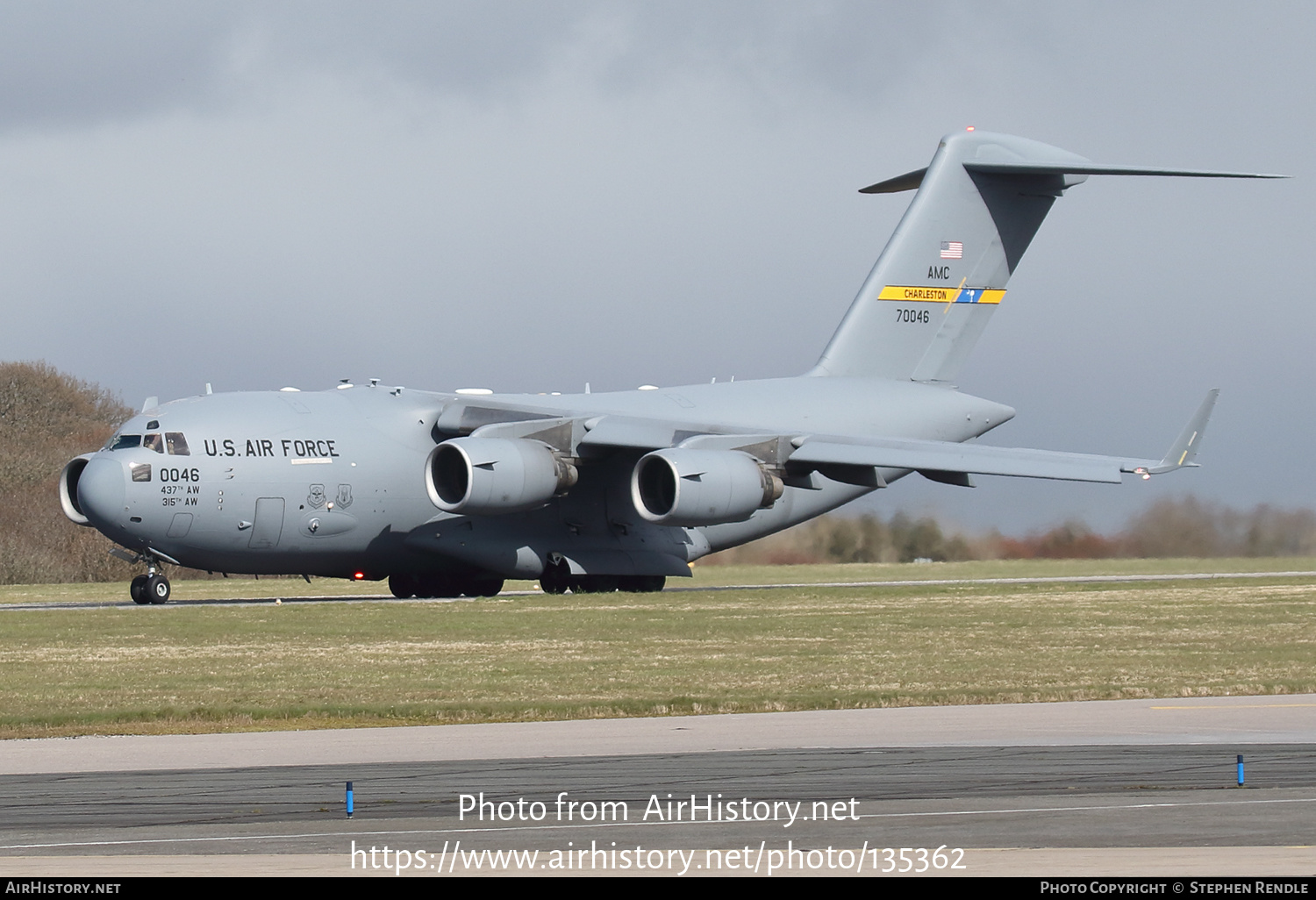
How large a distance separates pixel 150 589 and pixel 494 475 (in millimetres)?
5598

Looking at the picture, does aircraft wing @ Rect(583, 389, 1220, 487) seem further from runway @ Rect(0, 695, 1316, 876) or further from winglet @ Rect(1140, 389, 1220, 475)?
runway @ Rect(0, 695, 1316, 876)

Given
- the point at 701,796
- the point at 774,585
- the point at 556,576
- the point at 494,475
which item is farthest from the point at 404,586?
the point at 701,796

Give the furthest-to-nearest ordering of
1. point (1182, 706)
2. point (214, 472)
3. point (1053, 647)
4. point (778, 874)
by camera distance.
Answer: point (214, 472) < point (1053, 647) < point (1182, 706) < point (778, 874)

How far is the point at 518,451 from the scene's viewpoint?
29.9 metres

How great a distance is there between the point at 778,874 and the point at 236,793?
422cm

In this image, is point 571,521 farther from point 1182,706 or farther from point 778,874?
point 778,874

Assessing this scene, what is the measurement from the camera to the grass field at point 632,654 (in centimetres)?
1631

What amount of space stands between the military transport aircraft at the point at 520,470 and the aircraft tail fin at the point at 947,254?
88 mm

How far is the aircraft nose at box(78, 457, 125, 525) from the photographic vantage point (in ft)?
91.5

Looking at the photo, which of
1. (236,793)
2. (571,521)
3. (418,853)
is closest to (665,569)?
(571,521)

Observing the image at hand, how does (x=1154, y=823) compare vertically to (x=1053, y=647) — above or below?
below

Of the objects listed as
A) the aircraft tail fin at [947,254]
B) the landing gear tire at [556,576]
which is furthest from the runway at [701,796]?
the aircraft tail fin at [947,254]

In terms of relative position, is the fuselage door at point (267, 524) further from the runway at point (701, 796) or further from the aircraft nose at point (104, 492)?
the runway at point (701, 796)

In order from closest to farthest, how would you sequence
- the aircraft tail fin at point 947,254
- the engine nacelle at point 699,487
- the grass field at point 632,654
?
1. the grass field at point 632,654
2. the engine nacelle at point 699,487
3. the aircraft tail fin at point 947,254
